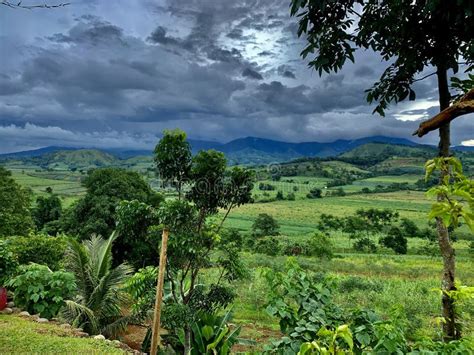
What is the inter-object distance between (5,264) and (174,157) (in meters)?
5.21

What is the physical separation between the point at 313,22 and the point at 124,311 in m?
11.6

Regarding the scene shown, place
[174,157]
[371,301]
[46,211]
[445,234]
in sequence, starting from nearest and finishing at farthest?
[445,234] → [174,157] → [371,301] → [46,211]

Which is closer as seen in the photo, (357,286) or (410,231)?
(357,286)

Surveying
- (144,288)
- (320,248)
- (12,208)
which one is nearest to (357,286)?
(144,288)

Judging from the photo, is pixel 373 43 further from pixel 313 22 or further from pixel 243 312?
pixel 243 312

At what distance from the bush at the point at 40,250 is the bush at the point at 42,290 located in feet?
11.5

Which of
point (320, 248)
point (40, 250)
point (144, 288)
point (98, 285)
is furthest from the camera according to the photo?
point (320, 248)

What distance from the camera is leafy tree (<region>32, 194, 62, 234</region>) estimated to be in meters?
35.7

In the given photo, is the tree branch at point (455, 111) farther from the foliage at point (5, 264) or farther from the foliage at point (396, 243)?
the foliage at point (396, 243)

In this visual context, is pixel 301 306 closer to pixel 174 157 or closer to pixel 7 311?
pixel 174 157

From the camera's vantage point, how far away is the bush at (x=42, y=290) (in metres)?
8.50

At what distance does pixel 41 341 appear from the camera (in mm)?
6453

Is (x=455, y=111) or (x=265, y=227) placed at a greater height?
(x=455, y=111)

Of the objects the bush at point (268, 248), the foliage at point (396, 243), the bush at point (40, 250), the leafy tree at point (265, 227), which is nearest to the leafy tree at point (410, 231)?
the foliage at point (396, 243)
